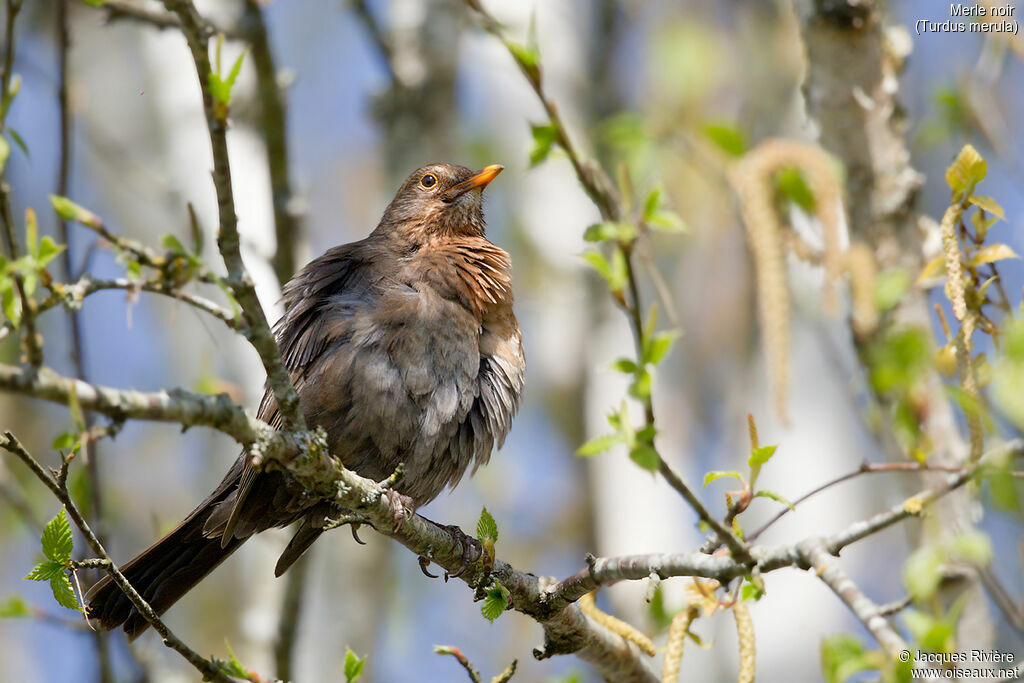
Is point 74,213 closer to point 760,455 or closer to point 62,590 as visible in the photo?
point 62,590

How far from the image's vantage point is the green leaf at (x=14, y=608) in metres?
3.80

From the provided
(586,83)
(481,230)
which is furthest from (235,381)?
(586,83)

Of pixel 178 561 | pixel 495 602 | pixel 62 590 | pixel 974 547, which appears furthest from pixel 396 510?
pixel 974 547

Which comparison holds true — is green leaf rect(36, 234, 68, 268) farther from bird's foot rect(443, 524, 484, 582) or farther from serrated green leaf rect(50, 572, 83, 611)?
bird's foot rect(443, 524, 484, 582)

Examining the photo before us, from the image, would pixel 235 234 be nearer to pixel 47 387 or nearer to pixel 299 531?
pixel 47 387

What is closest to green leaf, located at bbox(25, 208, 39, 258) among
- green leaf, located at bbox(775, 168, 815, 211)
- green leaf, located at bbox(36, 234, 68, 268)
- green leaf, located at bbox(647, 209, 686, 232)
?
green leaf, located at bbox(36, 234, 68, 268)

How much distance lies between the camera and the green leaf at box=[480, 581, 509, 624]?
3.45m

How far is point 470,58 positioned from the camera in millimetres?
7914

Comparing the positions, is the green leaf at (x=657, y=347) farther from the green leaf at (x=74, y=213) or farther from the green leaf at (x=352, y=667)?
the green leaf at (x=352, y=667)

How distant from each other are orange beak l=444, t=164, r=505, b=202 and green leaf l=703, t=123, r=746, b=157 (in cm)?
156

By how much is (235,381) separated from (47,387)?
424cm

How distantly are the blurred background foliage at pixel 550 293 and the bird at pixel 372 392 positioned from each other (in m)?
0.49

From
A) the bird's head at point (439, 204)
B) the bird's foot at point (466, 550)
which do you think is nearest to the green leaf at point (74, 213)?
the bird's foot at point (466, 550)

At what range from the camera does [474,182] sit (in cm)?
568
